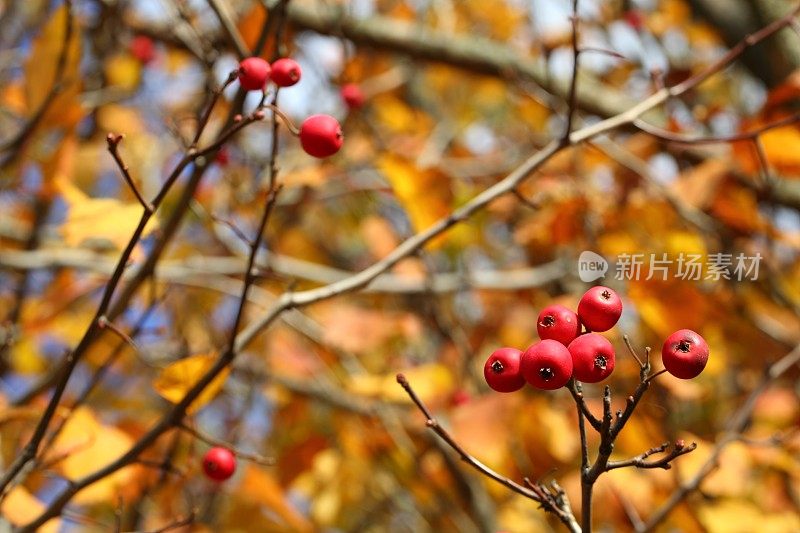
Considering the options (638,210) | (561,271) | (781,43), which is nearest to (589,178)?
(638,210)

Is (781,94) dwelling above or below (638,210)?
below

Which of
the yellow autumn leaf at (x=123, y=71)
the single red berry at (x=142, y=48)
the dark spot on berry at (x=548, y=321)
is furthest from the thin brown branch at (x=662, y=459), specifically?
the single red berry at (x=142, y=48)

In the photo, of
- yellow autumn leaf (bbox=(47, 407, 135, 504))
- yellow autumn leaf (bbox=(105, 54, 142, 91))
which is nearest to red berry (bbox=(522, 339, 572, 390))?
yellow autumn leaf (bbox=(47, 407, 135, 504))

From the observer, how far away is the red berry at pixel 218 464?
56.2 inches

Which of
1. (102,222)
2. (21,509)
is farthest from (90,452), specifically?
(102,222)

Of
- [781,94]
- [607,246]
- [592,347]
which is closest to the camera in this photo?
[592,347]

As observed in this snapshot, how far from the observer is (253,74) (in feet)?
4.09

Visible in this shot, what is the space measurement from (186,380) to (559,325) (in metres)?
0.80

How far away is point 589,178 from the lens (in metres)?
3.21

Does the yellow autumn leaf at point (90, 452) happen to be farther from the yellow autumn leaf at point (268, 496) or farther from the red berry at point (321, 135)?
the red berry at point (321, 135)

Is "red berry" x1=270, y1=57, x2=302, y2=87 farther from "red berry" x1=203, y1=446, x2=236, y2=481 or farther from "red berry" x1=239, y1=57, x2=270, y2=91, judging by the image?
"red berry" x1=203, y1=446, x2=236, y2=481

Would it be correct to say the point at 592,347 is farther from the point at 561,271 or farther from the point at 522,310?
the point at 522,310

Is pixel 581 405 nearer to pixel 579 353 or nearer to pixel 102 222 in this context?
pixel 579 353

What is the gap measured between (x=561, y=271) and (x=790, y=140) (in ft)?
3.28
